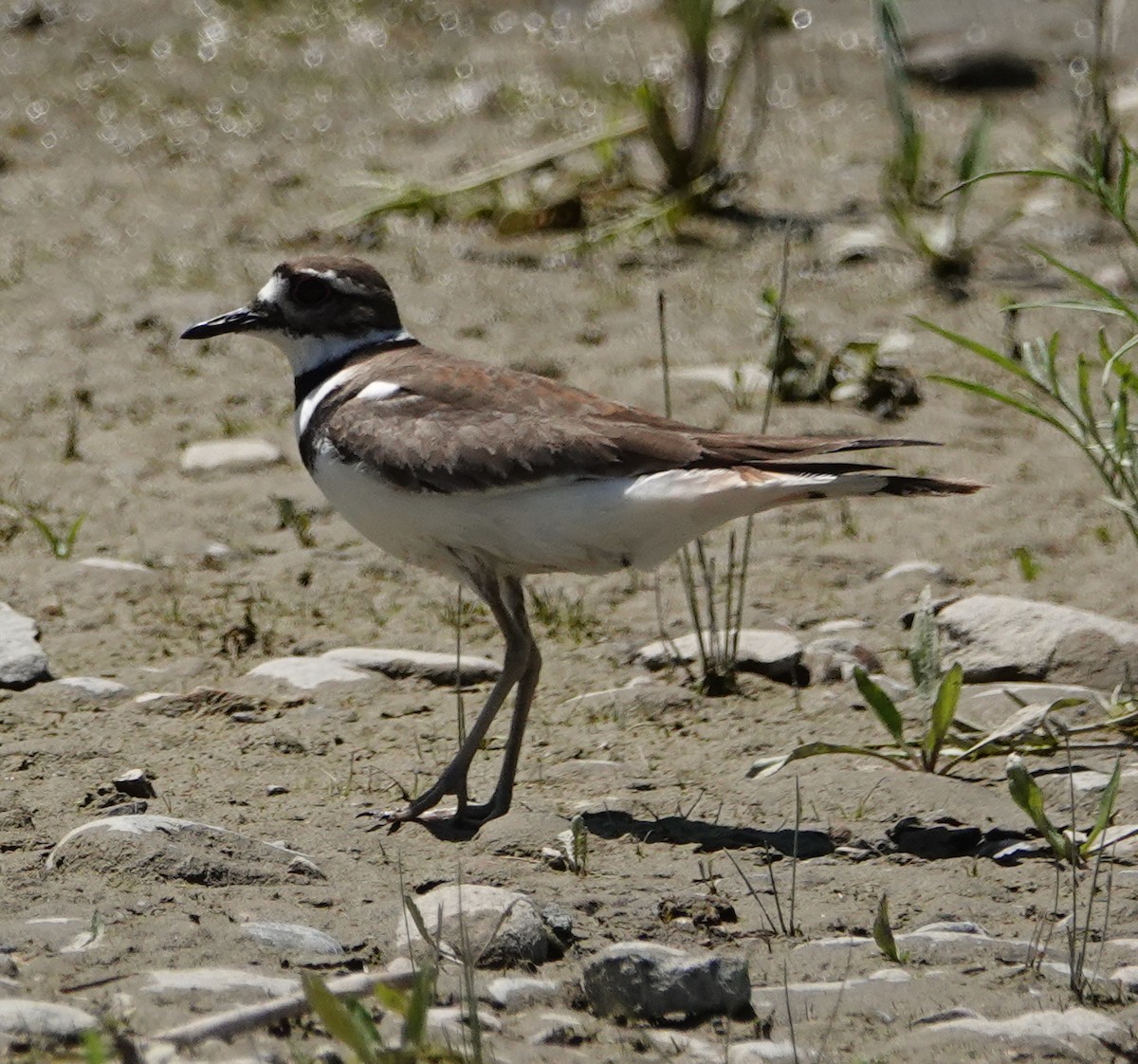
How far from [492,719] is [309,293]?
1.43 m

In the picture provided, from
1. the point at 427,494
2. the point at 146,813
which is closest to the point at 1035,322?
the point at 427,494

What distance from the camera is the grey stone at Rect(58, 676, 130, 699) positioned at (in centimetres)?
498

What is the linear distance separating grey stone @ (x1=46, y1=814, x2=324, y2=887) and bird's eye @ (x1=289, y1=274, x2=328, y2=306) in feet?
6.21

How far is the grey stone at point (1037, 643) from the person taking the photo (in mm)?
4906

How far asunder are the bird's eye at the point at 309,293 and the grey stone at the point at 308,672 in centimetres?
100

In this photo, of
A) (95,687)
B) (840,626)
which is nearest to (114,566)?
(95,687)

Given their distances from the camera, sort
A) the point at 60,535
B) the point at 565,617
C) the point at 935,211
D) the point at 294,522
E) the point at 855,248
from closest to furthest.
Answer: the point at 565,617 < the point at 60,535 < the point at 294,522 < the point at 855,248 < the point at 935,211

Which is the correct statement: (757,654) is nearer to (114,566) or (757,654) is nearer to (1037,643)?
(1037,643)

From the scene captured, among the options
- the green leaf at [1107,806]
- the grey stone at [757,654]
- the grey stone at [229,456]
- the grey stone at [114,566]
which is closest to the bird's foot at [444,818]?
the grey stone at [757,654]

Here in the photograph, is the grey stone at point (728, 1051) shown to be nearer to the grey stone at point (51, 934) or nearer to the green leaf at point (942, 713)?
the grey stone at point (51, 934)

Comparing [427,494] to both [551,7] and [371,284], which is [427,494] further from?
[551,7]

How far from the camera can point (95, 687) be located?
197 inches

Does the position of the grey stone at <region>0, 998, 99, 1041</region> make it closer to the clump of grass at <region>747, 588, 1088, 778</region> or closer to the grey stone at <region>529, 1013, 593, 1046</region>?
the grey stone at <region>529, 1013, 593, 1046</region>

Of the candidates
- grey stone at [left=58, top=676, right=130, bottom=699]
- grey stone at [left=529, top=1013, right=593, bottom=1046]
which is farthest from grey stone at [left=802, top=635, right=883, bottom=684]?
grey stone at [left=529, top=1013, right=593, bottom=1046]
